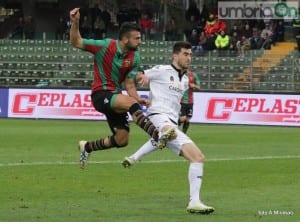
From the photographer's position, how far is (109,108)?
12.0m

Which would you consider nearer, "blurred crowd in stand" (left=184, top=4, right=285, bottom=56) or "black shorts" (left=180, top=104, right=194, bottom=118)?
"black shorts" (left=180, top=104, right=194, bottom=118)

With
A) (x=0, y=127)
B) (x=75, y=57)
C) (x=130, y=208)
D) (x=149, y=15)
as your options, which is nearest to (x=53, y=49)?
(x=75, y=57)

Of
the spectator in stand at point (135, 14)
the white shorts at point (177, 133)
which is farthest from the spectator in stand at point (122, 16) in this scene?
the white shorts at point (177, 133)

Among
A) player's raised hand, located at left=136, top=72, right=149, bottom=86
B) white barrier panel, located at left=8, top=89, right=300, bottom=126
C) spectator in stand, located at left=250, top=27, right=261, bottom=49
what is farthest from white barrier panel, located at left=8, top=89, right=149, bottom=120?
player's raised hand, located at left=136, top=72, right=149, bottom=86

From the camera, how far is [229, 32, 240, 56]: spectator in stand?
3462 centimetres

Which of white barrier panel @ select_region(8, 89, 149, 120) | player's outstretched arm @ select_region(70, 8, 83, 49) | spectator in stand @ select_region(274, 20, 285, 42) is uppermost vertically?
player's outstretched arm @ select_region(70, 8, 83, 49)

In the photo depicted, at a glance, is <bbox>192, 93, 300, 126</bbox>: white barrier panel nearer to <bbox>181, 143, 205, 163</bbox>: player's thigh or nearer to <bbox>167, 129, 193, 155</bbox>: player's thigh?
<bbox>167, 129, 193, 155</bbox>: player's thigh

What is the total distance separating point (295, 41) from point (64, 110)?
1207 centimetres

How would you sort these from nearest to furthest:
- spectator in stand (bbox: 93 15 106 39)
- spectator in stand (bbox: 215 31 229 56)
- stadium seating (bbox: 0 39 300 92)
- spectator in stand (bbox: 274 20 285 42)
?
1. stadium seating (bbox: 0 39 300 92)
2. spectator in stand (bbox: 215 31 229 56)
3. spectator in stand (bbox: 274 20 285 42)
4. spectator in stand (bbox: 93 15 106 39)

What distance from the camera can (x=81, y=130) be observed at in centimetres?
2631

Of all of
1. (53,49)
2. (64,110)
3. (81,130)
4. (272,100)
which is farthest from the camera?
(53,49)

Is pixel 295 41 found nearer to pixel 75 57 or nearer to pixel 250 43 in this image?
pixel 250 43

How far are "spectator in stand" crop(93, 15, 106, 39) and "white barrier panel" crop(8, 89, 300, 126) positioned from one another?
849 centimetres

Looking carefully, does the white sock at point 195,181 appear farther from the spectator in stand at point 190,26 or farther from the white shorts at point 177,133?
the spectator in stand at point 190,26
